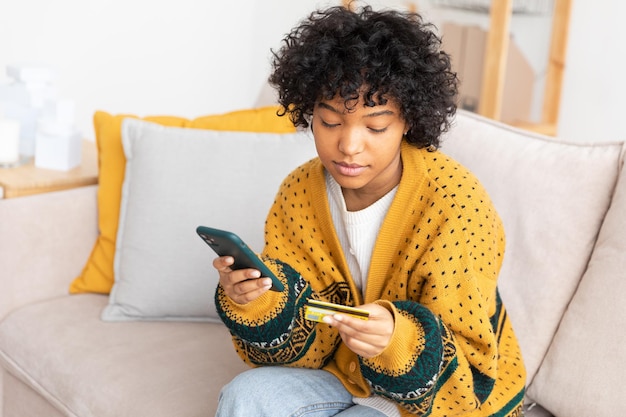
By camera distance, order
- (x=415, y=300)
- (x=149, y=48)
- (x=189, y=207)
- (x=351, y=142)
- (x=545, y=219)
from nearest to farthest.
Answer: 1. (x=351, y=142)
2. (x=415, y=300)
3. (x=545, y=219)
4. (x=189, y=207)
5. (x=149, y=48)

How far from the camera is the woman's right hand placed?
47.1 inches

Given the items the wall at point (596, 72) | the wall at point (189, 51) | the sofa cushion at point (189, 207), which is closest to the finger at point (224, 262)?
the sofa cushion at point (189, 207)

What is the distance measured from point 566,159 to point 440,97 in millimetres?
384

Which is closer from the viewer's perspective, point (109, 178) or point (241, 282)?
point (241, 282)

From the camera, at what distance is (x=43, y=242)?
6.19 feet

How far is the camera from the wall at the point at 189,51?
2.81 metres

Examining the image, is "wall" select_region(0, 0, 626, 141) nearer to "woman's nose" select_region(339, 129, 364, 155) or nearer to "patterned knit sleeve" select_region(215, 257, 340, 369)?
"patterned knit sleeve" select_region(215, 257, 340, 369)

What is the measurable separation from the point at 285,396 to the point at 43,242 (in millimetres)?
854

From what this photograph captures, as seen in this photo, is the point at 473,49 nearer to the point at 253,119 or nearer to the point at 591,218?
the point at 253,119

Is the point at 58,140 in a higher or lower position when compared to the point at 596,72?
lower

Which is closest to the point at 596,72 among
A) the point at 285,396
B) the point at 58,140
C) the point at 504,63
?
the point at 504,63

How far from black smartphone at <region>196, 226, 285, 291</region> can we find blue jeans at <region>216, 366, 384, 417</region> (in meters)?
0.17

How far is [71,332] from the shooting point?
1.74 meters

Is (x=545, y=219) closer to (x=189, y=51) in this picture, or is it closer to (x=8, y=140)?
(x=8, y=140)
